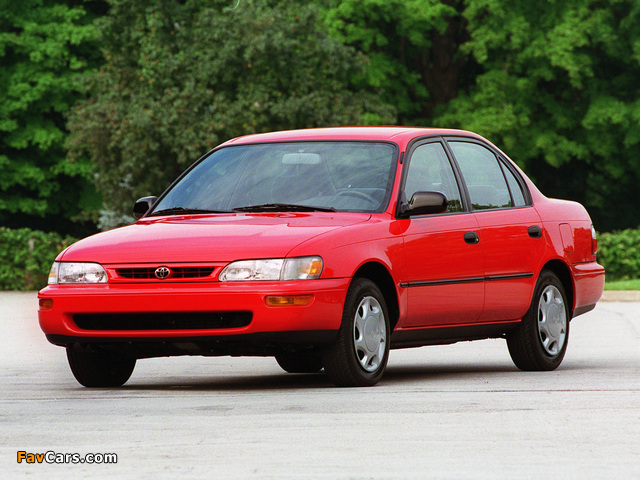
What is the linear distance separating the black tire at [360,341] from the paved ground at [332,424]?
0.50ft

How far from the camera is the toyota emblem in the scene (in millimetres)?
8429

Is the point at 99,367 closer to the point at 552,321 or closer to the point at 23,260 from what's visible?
the point at 552,321

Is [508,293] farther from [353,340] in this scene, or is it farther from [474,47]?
[474,47]

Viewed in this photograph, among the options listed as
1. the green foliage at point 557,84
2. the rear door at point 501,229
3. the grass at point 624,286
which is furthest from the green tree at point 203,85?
the rear door at point 501,229

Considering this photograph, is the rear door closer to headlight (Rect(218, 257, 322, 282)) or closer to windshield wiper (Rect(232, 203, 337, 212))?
windshield wiper (Rect(232, 203, 337, 212))

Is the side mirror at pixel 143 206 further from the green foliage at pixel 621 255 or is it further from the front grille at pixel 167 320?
the green foliage at pixel 621 255

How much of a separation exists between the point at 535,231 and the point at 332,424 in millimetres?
4036

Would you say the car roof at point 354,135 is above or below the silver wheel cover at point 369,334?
above

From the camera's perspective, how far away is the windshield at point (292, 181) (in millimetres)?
9273

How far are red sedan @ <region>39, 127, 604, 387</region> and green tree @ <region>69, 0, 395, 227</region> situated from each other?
28.3m

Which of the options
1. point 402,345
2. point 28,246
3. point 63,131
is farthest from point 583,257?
point 63,131

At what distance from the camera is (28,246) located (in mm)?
31703

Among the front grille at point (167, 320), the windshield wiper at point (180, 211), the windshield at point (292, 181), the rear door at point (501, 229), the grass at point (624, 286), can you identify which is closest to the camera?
the front grille at point (167, 320)

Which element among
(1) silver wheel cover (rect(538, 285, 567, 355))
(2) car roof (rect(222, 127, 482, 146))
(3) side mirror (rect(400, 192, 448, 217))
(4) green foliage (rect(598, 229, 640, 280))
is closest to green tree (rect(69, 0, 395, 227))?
(4) green foliage (rect(598, 229, 640, 280))
